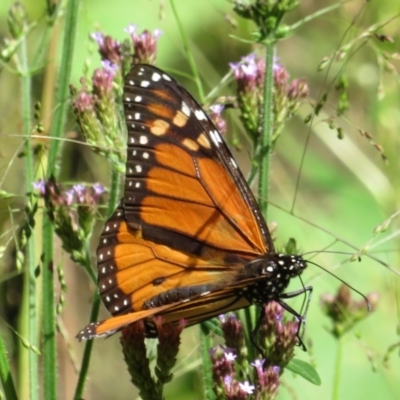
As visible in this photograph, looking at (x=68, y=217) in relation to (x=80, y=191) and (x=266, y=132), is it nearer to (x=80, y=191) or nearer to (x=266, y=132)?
(x=80, y=191)

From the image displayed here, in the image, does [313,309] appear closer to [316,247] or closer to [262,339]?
[316,247]

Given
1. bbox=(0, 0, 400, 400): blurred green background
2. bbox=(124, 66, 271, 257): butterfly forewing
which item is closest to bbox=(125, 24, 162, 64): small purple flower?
bbox=(124, 66, 271, 257): butterfly forewing

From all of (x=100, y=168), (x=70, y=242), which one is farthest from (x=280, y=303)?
(x=100, y=168)

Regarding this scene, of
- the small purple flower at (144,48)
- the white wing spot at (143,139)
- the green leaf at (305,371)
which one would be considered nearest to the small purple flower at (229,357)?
the green leaf at (305,371)

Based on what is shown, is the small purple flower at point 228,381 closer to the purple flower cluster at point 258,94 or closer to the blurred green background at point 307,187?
the purple flower cluster at point 258,94

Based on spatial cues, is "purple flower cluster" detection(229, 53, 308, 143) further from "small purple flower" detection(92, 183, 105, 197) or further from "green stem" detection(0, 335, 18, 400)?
"green stem" detection(0, 335, 18, 400)

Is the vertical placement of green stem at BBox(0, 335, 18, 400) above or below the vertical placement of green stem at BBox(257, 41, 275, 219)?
below

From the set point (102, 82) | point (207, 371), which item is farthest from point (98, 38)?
point (207, 371)
